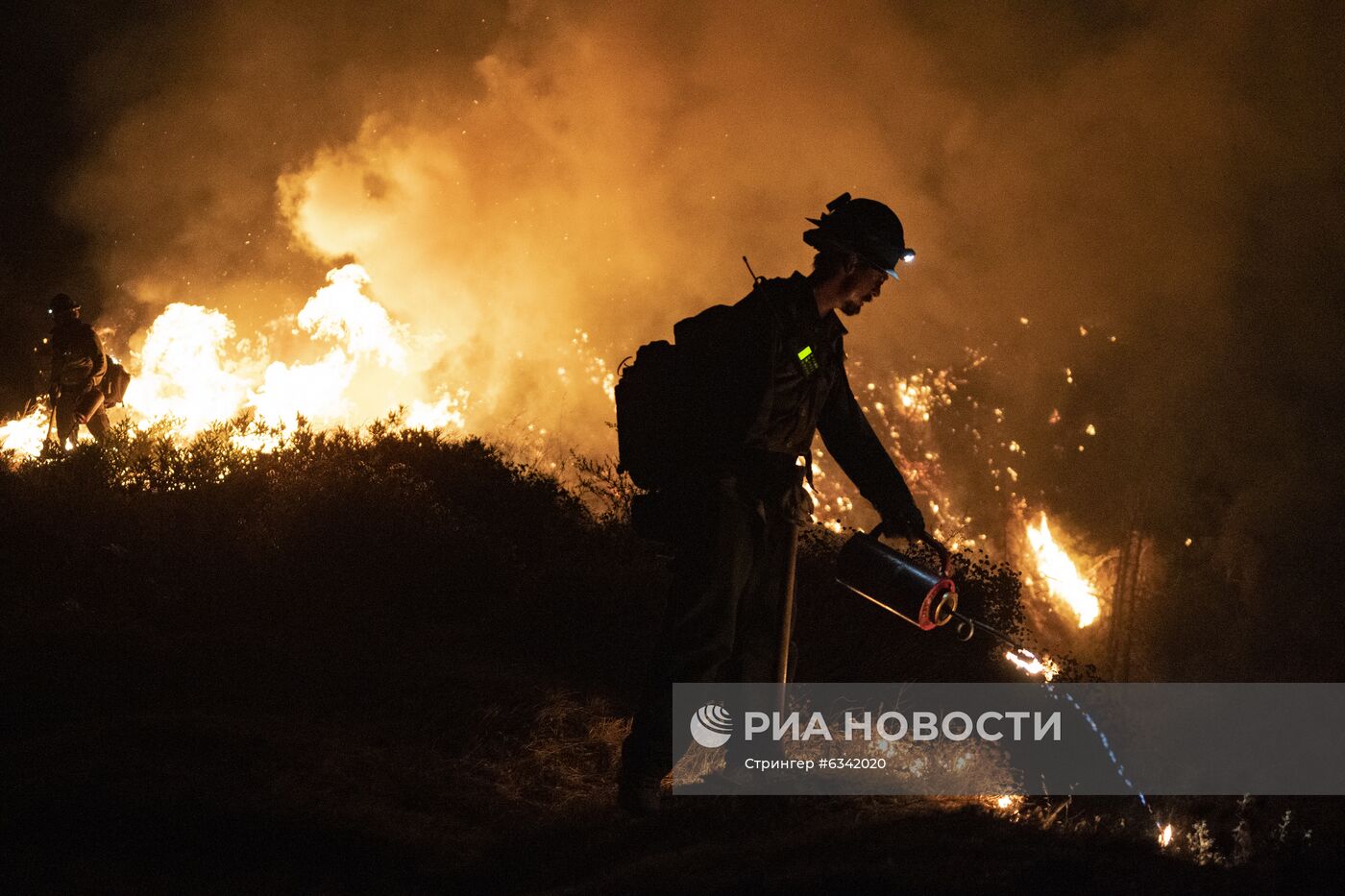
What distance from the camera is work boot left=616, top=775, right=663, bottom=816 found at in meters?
3.38

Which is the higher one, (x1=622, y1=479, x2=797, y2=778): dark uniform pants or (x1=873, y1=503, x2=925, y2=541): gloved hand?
(x1=873, y1=503, x2=925, y2=541): gloved hand

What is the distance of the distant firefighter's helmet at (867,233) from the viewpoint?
347cm

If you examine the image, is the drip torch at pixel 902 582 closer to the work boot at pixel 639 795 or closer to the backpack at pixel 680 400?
the backpack at pixel 680 400

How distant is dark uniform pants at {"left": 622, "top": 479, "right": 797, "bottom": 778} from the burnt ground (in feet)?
1.06

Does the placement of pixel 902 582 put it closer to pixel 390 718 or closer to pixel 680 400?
pixel 680 400

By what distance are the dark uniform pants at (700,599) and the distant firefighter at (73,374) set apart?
9.06 metres

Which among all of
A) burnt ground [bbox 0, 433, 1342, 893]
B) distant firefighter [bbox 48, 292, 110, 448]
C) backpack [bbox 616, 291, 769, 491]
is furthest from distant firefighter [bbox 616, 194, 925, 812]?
distant firefighter [bbox 48, 292, 110, 448]

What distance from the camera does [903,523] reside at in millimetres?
3727

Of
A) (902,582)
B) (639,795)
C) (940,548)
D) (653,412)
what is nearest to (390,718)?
(639,795)

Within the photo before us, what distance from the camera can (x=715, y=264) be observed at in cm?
2608

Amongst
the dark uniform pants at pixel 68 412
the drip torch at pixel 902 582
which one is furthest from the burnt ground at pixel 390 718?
the dark uniform pants at pixel 68 412

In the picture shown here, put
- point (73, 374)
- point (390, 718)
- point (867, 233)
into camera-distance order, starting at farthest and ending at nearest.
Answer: point (73, 374) < point (390, 718) < point (867, 233)

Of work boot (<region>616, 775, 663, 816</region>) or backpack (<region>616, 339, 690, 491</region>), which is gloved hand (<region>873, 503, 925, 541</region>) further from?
work boot (<region>616, 775, 663, 816</region>)

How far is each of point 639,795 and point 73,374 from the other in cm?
953
